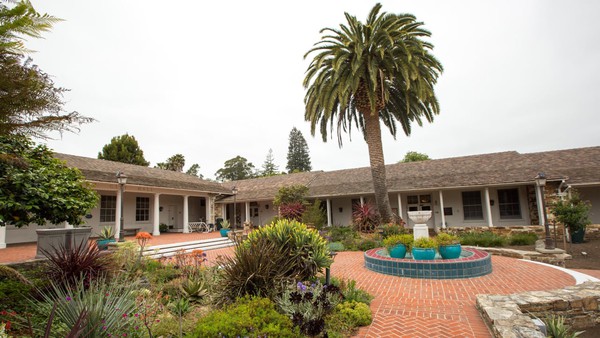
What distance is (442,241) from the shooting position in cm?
841

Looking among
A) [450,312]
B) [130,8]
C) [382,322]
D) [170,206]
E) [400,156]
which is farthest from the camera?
[400,156]

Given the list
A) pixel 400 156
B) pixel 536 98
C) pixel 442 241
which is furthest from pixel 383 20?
pixel 400 156

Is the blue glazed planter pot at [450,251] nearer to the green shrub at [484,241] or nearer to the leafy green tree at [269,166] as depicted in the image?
the green shrub at [484,241]

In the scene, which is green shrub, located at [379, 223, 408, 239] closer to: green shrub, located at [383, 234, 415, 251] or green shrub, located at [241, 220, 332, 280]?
green shrub, located at [383, 234, 415, 251]

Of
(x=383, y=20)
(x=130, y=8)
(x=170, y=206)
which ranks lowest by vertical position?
(x=170, y=206)

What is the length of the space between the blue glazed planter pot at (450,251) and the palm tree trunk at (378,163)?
6.70 metres

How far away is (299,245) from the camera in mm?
5848

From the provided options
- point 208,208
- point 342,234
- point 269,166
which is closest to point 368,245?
point 342,234

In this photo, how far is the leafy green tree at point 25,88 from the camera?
3.04 m

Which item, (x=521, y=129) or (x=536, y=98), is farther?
(x=521, y=129)

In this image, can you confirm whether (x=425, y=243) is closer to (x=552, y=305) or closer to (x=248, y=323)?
A: (x=552, y=305)

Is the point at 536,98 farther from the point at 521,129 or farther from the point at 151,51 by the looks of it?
the point at 151,51

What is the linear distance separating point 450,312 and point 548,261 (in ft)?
25.5

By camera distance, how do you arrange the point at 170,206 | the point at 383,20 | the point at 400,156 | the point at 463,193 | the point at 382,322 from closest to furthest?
the point at 382,322 → the point at 383,20 → the point at 463,193 → the point at 170,206 → the point at 400,156
